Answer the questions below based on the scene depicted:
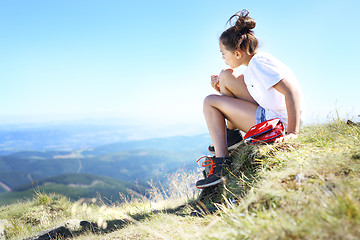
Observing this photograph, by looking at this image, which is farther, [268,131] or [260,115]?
[260,115]

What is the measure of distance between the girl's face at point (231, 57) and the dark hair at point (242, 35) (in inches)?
2.0

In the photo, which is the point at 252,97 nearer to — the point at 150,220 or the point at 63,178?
the point at 150,220

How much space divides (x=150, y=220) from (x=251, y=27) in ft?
8.50

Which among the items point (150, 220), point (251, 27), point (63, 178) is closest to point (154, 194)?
point (150, 220)

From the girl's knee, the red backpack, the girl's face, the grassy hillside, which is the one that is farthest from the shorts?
the girl's face

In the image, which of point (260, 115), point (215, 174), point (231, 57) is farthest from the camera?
point (231, 57)

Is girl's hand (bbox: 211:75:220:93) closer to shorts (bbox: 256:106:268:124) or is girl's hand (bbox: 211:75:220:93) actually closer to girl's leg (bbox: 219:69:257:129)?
girl's leg (bbox: 219:69:257:129)

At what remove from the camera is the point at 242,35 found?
288 centimetres

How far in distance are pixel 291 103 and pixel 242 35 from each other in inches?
39.6

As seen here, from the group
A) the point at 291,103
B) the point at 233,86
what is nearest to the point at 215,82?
the point at 233,86

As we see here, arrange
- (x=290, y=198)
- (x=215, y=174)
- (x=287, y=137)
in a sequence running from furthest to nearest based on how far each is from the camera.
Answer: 1. (x=215, y=174)
2. (x=287, y=137)
3. (x=290, y=198)

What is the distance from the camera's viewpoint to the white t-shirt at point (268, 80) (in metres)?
2.50

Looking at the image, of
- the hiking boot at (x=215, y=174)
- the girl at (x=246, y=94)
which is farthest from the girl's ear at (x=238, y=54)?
the hiking boot at (x=215, y=174)

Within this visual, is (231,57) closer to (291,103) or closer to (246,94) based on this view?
(246,94)
